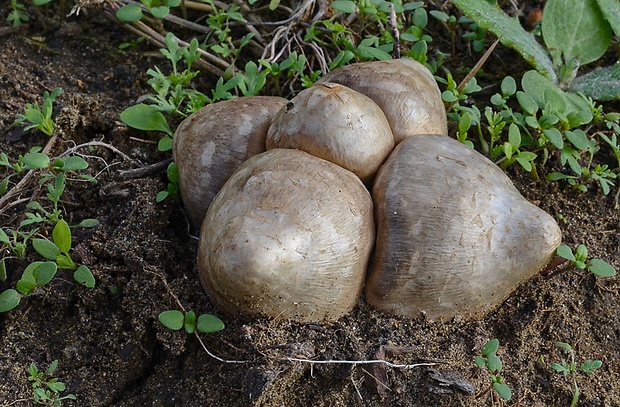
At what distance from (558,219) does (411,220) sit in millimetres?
997

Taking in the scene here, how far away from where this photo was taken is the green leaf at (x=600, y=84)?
11.6ft

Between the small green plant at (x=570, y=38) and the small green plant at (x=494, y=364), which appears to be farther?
the small green plant at (x=570, y=38)

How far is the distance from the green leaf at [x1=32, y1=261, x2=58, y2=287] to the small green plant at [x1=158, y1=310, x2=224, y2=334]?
452 mm

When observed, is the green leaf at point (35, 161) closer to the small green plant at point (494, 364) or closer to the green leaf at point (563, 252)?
the small green plant at point (494, 364)

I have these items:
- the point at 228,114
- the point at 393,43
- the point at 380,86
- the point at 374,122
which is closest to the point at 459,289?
the point at 374,122

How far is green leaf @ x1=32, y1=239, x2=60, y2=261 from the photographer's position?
2.70 metres

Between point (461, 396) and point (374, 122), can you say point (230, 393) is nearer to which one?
point (461, 396)

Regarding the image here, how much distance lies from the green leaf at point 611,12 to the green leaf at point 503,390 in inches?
81.4

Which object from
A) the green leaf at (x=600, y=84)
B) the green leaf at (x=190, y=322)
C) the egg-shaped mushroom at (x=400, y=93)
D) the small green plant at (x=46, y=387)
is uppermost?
the egg-shaped mushroom at (x=400, y=93)

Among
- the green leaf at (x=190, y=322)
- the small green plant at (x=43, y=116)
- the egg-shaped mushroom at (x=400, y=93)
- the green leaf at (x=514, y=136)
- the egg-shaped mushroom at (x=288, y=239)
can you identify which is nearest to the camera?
the egg-shaped mushroom at (x=288, y=239)

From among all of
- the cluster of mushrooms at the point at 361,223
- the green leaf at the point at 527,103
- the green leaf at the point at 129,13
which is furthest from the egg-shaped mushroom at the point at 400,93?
the green leaf at the point at 129,13

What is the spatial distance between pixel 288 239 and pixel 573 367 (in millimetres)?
1206

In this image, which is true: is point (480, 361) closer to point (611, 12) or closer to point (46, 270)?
point (46, 270)

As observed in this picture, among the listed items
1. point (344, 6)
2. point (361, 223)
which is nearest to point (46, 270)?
point (361, 223)
